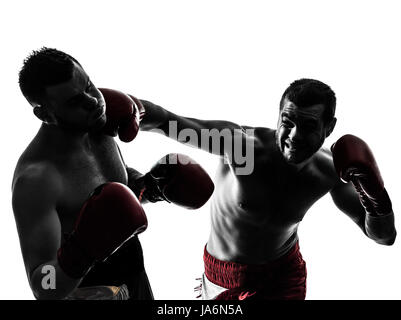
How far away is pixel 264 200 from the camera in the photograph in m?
1.44

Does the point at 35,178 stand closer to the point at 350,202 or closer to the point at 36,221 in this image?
the point at 36,221

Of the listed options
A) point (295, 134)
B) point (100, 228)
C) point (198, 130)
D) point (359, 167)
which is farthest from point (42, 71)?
point (359, 167)

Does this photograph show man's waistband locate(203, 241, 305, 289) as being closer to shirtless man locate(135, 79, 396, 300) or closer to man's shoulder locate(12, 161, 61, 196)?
shirtless man locate(135, 79, 396, 300)

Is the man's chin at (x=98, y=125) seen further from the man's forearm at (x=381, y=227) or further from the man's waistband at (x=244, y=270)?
the man's forearm at (x=381, y=227)

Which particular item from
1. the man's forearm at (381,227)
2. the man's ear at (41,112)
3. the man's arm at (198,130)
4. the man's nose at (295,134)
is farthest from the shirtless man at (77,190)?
the man's forearm at (381,227)

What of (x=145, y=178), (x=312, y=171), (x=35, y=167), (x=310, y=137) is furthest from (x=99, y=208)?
(x=312, y=171)

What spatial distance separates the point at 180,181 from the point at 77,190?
231mm

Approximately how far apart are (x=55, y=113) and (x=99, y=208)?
0.70 feet

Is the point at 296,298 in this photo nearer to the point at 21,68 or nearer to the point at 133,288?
the point at 133,288

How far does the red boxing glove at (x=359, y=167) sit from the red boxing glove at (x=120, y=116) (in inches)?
19.4

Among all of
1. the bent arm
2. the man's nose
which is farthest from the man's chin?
the bent arm

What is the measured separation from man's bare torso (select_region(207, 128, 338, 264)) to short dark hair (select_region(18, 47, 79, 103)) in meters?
0.58

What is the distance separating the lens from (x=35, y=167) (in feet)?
3.37

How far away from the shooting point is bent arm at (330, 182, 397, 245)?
143 centimetres
